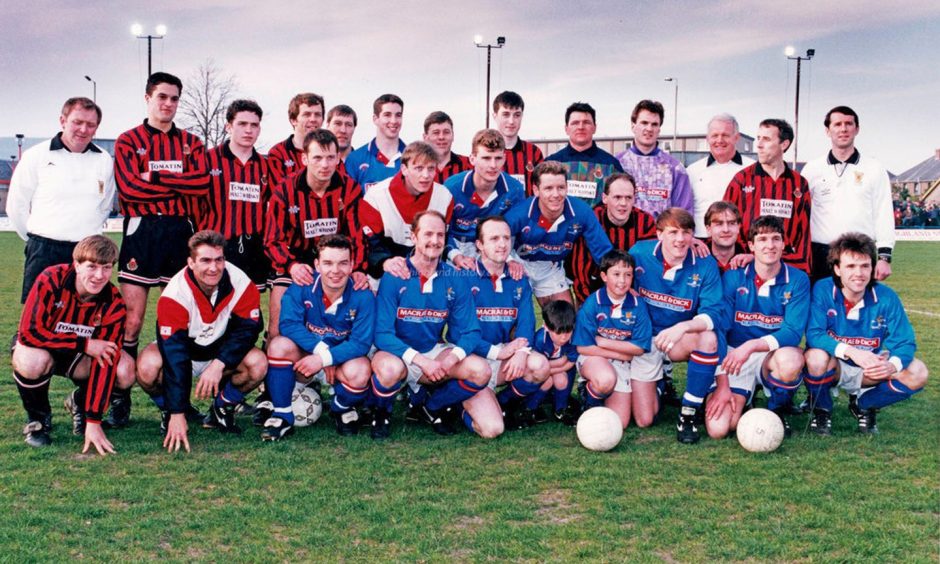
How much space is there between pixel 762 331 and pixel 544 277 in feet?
4.31

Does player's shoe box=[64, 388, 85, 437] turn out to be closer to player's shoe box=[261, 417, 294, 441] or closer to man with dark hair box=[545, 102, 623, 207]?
player's shoe box=[261, 417, 294, 441]

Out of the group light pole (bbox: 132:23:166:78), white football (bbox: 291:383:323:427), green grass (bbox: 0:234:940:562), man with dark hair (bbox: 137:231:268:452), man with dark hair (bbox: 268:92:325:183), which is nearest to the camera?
green grass (bbox: 0:234:940:562)

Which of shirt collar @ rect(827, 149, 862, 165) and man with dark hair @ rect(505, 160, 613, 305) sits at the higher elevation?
shirt collar @ rect(827, 149, 862, 165)

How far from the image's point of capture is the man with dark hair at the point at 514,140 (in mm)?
5352

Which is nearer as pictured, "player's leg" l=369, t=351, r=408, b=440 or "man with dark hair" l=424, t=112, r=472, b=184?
"player's leg" l=369, t=351, r=408, b=440

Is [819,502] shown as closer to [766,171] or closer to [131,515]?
[766,171]

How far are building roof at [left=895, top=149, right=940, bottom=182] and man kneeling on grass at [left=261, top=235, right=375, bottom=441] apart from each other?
6883 centimetres

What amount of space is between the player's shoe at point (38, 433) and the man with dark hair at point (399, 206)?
184 cm

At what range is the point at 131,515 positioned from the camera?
9.86ft

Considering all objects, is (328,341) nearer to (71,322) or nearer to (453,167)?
(71,322)

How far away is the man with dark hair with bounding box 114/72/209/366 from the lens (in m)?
4.56

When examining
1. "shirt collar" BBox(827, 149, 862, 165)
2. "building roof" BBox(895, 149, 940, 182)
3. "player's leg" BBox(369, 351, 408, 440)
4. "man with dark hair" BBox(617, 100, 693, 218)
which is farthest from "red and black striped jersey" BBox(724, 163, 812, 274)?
"building roof" BBox(895, 149, 940, 182)

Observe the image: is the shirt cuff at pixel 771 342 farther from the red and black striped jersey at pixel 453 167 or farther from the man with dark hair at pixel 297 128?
the man with dark hair at pixel 297 128

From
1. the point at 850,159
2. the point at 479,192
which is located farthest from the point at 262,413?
the point at 850,159
